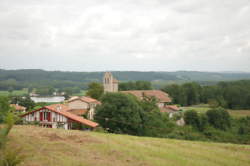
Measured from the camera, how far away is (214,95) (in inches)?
3150

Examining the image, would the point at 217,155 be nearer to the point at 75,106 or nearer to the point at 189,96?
the point at 75,106

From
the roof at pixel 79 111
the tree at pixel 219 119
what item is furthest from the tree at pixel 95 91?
the tree at pixel 219 119

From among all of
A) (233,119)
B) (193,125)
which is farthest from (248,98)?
(193,125)

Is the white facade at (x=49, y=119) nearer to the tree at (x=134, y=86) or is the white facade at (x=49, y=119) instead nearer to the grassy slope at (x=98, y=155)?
the grassy slope at (x=98, y=155)

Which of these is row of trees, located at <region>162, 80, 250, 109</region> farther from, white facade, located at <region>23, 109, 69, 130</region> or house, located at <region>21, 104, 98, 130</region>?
white facade, located at <region>23, 109, 69, 130</region>

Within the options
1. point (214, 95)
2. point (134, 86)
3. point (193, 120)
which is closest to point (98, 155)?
point (193, 120)

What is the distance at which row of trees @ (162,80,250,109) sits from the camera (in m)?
71.8

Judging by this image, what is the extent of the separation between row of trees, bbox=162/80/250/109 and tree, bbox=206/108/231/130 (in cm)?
2030

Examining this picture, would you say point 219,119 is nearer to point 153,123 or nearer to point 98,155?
point 153,123

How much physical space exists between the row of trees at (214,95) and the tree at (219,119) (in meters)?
20.3

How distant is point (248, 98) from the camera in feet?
233

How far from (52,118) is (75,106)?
20.4 meters

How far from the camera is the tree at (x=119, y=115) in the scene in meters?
33.7

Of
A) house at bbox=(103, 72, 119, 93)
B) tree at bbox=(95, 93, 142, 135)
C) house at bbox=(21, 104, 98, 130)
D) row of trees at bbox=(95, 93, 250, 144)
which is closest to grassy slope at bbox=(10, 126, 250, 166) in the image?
house at bbox=(21, 104, 98, 130)
